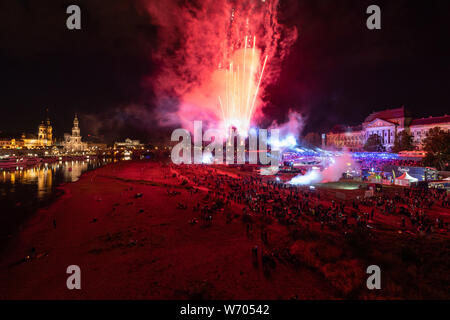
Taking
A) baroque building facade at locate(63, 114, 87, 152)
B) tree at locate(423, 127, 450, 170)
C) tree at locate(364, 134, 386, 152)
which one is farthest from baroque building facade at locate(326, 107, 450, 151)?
baroque building facade at locate(63, 114, 87, 152)

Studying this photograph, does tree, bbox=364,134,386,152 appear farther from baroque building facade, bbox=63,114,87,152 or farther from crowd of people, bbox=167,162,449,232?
baroque building facade, bbox=63,114,87,152

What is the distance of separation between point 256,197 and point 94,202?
560 inches

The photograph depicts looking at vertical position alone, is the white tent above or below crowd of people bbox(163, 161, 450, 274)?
above

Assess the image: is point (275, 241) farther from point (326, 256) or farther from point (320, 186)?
point (320, 186)

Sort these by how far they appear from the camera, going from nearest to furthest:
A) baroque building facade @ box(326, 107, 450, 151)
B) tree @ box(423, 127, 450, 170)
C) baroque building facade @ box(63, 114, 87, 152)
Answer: tree @ box(423, 127, 450, 170) → baroque building facade @ box(326, 107, 450, 151) → baroque building facade @ box(63, 114, 87, 152)

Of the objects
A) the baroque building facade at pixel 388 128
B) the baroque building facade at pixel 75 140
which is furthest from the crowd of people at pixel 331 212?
the baroque building facade at pixel 75 140

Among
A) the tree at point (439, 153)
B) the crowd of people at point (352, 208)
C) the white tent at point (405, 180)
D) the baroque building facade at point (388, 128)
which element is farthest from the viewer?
the baroque building facade at point (388, 128)

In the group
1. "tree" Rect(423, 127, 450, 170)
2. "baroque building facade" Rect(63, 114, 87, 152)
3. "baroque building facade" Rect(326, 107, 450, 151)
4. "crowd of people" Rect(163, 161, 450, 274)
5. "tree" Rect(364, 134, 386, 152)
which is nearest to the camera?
"crowd of people" Rect(163, 161, 450, 274)

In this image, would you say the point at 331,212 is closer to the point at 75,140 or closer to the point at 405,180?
the point at 405,180

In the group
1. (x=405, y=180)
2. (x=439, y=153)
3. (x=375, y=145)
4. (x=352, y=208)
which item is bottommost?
(x=352, y=208)

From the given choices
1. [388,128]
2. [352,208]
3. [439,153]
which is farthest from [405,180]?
[388,128]

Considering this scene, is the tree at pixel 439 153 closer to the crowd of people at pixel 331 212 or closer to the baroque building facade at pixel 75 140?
the crowd of people at pixel 331 212

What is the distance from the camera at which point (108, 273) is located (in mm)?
9352
